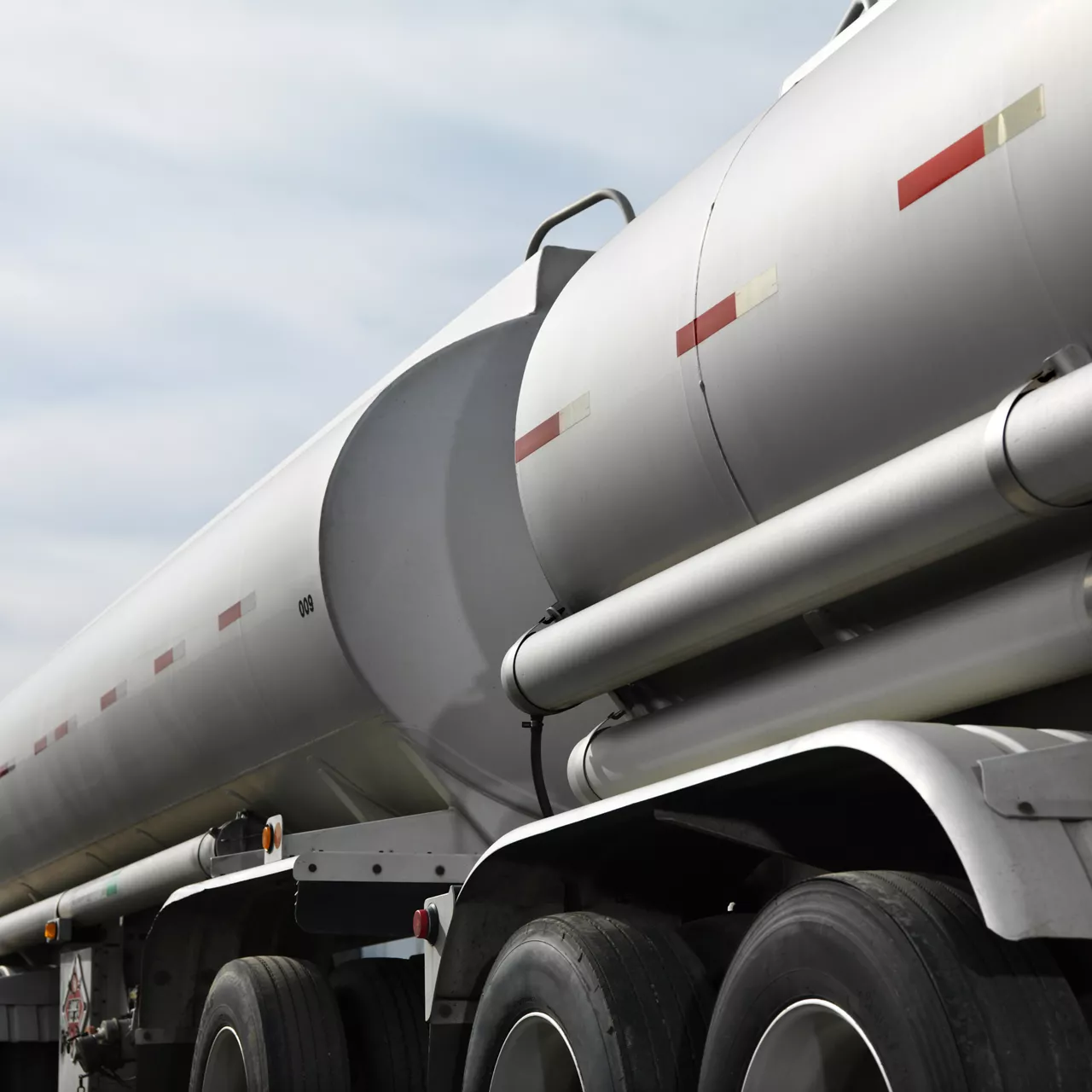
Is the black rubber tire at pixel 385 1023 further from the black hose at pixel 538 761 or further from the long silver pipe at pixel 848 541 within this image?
the long silver pipe at pixel 848 541

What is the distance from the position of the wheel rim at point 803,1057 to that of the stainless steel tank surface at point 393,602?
2.19 m

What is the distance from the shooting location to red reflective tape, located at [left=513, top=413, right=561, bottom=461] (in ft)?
15.4

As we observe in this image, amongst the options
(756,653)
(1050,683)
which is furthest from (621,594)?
(1050,683)

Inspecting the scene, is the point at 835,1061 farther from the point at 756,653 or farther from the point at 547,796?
the point at 547,796

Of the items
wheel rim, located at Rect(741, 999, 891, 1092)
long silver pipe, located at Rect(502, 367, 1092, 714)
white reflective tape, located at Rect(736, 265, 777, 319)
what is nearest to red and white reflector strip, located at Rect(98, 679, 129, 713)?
long silver pipe, located at Rect(502, 367, 1092, 714)

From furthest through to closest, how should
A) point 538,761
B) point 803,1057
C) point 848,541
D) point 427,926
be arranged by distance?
point 538,761 < point 427,926 < point 848,541 < point 803,1057

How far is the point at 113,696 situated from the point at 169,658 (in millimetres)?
929

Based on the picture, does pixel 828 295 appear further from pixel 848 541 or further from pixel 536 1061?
pixel 536 1061

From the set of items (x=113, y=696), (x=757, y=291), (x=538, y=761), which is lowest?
(x=538, y=761)

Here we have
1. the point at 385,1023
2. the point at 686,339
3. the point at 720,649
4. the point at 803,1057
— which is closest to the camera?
the point at 803,1057

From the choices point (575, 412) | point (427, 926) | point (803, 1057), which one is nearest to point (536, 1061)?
point (427, 926)

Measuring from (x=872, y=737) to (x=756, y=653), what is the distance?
102 centimetres

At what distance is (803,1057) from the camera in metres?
3.25

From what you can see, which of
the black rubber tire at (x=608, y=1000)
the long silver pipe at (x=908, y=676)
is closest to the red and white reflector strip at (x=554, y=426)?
the long silver pipe at (x=908, y=676)
